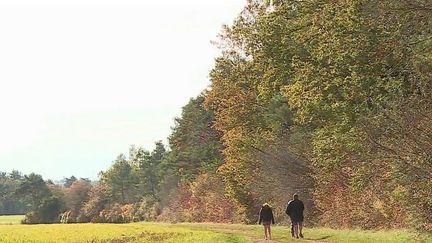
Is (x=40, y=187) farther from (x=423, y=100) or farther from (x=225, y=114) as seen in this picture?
(x=423, y=100)

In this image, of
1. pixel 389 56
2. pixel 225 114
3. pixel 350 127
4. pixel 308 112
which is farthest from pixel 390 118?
pixel 225 114

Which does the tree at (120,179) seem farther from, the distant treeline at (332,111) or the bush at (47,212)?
the distant treeline at (332,111)

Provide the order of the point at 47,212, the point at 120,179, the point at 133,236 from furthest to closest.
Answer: the point at 120,179, the point at 47,212, the point at 133,236

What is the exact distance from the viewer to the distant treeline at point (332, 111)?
843 inches

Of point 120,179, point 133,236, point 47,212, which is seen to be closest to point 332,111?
point 133,236

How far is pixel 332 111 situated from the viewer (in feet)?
95.9

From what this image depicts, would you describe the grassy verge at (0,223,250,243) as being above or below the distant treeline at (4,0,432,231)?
below

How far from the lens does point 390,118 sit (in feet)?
69.6

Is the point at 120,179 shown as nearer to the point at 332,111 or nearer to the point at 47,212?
the point at 47,212

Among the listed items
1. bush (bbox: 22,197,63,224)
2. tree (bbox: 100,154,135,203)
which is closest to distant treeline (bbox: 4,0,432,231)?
bush (bbox: 22,197,63,224)

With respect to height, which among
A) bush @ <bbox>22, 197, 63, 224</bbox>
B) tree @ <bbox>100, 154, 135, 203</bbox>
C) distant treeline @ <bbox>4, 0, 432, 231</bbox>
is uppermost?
tree @ <bbox>100, 154, 135, 203</bbox>

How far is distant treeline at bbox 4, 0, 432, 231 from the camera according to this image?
21.4 m

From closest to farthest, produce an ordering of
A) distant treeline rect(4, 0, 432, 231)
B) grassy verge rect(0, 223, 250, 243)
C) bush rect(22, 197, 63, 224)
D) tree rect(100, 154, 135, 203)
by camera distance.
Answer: distant treeline rect(4, 0, 432, 231) < grassy verge rect(0, 223, 250, 243) < bush rect(22, 197, 63, 224) < tree rect(100, 154, 135, 203)

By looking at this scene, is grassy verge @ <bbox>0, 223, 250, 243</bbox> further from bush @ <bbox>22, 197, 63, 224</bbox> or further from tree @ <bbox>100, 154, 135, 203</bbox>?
tree @ <bbox>100, 154, 135, 203</bbox>
